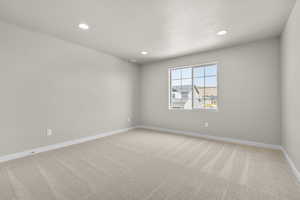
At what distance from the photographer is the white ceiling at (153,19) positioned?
1.99 meters

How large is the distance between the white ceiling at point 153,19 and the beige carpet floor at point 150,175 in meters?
2.66

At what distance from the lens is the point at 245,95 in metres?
3.38

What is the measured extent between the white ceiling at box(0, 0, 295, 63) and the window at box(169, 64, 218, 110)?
975 mm

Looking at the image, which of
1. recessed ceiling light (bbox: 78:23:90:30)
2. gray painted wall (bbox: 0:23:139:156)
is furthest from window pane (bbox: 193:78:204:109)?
recessed ceiling light (bbox: 78:23:90:30)

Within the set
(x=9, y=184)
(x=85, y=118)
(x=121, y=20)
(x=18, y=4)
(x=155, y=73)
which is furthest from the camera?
(x=155, y=73)

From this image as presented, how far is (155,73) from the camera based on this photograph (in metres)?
5.15

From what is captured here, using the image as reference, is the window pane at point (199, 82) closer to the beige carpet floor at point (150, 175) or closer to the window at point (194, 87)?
the window at point (194, 87)

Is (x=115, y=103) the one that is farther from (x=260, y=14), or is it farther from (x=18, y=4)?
(x=260, y=14)

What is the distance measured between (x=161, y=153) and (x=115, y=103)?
2.54m

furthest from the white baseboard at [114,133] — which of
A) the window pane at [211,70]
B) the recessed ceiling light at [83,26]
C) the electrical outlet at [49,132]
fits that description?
the recessed ceiling light at [83,26]

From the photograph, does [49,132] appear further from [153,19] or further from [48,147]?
[153,19]

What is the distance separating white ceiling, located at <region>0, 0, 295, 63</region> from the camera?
1986mm

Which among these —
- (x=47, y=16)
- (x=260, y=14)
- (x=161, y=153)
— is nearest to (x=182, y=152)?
(x=161, y=153)

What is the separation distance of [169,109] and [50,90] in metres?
3.63
